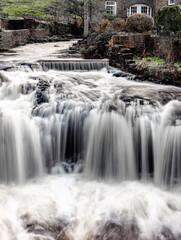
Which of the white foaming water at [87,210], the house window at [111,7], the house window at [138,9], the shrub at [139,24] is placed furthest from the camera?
the house window at [138,9]

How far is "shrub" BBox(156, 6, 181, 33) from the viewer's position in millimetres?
10914

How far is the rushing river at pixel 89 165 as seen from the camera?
473 cm

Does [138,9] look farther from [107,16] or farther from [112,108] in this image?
→ [112,108]

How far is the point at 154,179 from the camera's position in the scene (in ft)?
20.1

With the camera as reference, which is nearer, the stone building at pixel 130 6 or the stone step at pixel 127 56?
the stone step at pixel 127 56

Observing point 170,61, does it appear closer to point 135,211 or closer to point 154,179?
point 154,179

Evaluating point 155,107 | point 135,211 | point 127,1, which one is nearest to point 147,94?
point 155,107

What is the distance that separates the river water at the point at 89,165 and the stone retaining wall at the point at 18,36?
30.5ft

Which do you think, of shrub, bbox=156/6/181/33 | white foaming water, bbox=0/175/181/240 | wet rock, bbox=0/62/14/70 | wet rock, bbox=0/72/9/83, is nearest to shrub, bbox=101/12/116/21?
shrub, bbox=156/6/181/33

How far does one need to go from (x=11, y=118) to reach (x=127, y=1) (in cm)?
2409

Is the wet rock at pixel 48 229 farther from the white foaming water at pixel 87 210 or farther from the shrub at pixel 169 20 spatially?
the shrub at pixel 169 20

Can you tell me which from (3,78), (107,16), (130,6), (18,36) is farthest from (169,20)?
(130,6)

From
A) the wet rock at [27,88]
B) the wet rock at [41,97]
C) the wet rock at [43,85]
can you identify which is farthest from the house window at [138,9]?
the wet rock at [41,97]

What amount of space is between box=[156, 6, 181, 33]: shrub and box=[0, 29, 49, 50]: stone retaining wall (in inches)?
359
